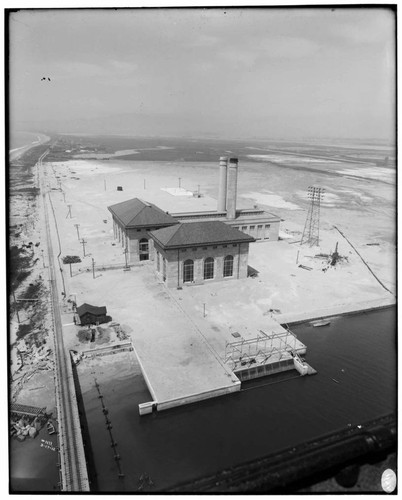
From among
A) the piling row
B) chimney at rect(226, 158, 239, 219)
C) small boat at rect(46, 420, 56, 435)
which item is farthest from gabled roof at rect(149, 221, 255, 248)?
small boat at rect(46, 420, 56, 435)

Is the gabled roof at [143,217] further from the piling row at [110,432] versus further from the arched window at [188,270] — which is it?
the piling row at [110,432]

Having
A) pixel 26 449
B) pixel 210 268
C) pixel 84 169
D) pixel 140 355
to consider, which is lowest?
pixel 26 449

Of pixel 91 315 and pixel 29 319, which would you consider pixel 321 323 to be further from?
pixel 29 319

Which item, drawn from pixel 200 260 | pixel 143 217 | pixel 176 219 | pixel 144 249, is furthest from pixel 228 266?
pixel 143 217

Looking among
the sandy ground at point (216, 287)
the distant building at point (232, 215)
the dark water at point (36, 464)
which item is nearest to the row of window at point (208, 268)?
the sandy ground at point (216, 287)

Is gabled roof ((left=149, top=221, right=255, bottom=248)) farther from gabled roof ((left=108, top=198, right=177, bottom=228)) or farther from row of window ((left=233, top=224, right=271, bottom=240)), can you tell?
row of window ((left=233, top=224, right=271, bottom=240))

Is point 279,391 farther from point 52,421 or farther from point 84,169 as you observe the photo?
point 84,169

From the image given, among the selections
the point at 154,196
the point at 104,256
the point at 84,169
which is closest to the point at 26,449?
the point at 104,256
